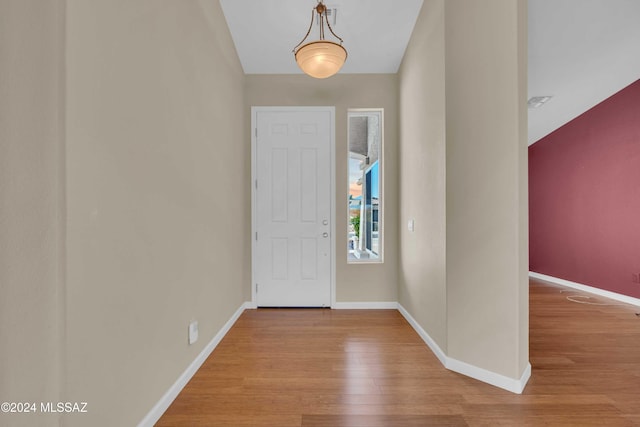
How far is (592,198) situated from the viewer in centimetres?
425

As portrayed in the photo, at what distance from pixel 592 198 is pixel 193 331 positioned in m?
5.44

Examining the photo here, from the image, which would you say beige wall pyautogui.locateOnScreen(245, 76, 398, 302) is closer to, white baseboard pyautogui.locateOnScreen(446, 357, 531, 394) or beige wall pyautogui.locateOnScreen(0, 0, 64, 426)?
white baseboard pyautogui.locateOnScreen(446, 357, 531, 394)

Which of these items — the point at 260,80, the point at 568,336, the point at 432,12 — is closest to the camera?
the point at 432,12

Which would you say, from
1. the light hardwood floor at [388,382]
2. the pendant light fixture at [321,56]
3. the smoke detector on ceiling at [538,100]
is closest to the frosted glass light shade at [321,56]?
the pendant light fixture at [321,56]

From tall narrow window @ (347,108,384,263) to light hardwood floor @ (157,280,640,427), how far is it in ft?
3.47

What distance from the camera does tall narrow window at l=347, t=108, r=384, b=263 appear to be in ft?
11.9

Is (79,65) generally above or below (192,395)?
above

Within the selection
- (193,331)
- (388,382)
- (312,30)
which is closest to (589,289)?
(388,382)

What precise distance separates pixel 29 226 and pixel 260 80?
3.10 meters

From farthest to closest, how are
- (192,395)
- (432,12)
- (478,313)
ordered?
(432,12) < (478,313) < (192,395)

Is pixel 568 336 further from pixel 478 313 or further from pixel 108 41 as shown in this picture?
pixel 108 41

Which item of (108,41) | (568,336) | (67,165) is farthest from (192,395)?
(568,336)

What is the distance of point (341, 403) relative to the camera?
1767 mm

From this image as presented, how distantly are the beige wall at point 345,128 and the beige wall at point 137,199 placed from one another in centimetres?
112
